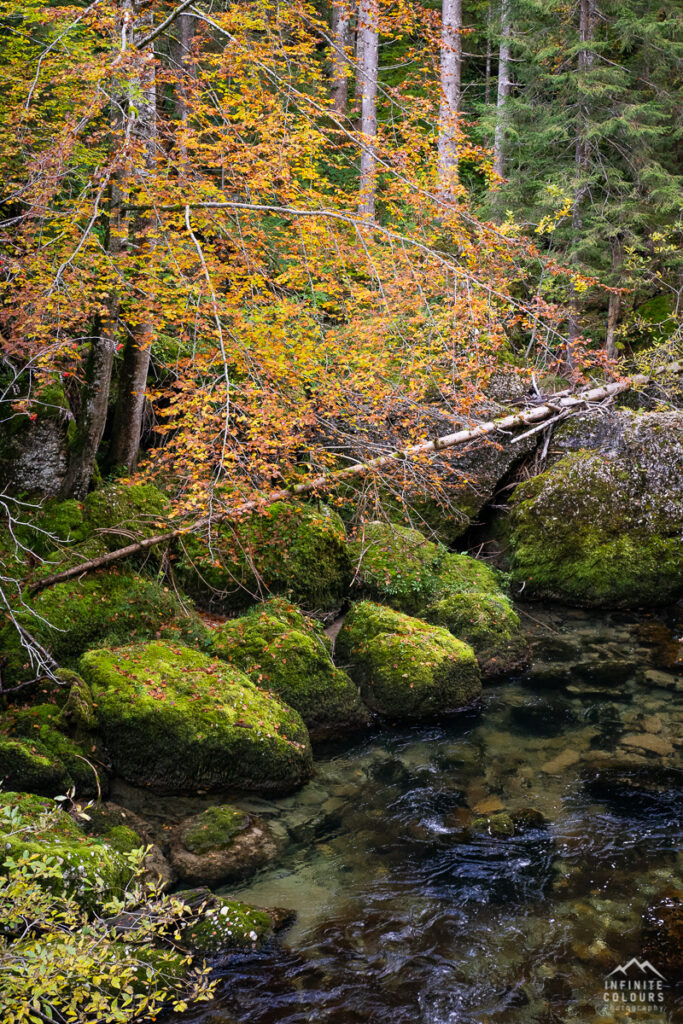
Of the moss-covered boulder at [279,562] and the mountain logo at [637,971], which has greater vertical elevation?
the moss-covered boulder at [279,562]

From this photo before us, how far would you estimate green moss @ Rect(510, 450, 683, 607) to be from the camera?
398 inches

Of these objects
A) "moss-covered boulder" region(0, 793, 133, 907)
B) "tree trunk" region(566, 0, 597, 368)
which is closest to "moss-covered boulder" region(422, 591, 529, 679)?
"moss-covered boulder" region(0, 793, 133, 907)

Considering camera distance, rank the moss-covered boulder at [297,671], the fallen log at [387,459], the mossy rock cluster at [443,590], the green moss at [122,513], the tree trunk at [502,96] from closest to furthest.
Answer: the moss-covered boulder at [297,671]
the fallen log at [387,459]
the green moss at [122,513]
the mossy rock cluster at [443,590]
the tree trunk at [502,96]

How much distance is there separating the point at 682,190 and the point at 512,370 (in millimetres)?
4560

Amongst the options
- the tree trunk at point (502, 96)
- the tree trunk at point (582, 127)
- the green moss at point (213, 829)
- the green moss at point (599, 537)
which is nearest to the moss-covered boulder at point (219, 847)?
the green moss at point (213, 829)

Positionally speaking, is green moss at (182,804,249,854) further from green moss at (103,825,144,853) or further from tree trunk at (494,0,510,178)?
tree trunk at (494,0,510,178)

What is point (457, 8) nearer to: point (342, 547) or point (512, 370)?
point (512, 370)

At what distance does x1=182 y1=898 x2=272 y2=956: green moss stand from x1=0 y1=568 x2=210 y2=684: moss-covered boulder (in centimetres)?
302

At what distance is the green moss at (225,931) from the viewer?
16.1 feet

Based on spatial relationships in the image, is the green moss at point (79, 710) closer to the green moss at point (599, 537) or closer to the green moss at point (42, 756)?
the green moss at point (42, 756)

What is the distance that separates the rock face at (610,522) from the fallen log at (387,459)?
1067 millimetres

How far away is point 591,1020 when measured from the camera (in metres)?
4.31

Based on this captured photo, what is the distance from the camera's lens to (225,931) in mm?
4969

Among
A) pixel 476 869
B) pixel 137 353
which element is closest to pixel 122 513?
pixel 137 353
